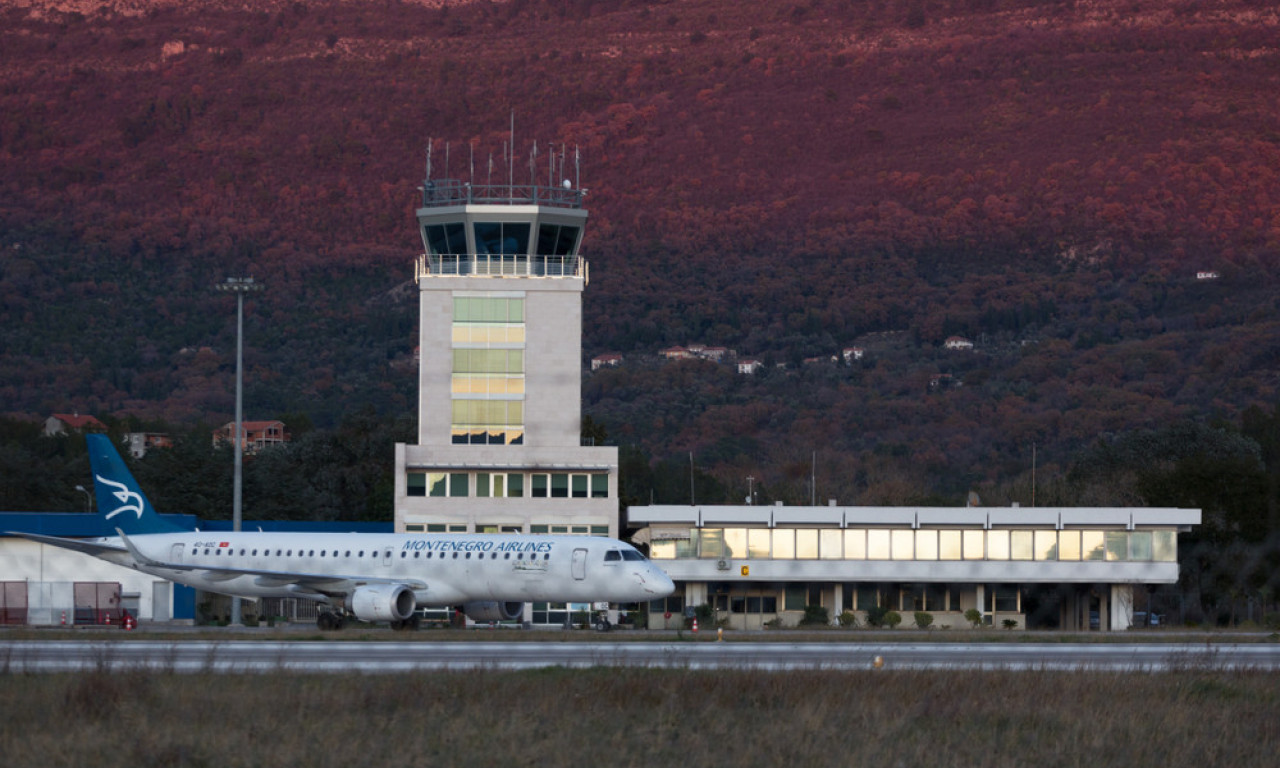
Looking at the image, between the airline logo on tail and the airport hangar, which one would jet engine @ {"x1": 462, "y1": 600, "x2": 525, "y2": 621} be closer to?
the airline logo on tail

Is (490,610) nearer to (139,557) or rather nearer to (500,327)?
(139,557)

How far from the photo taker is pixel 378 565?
60.8 meters

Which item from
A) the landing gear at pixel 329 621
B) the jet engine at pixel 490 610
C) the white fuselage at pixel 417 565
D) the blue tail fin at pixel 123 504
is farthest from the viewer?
the blue tail fin at pixel 123 504

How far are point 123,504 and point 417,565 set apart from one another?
15.1 meters

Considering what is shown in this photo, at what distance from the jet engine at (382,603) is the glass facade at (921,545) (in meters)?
A: 21.5

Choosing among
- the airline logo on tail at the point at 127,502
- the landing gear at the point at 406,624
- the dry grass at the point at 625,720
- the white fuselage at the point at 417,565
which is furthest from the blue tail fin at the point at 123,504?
the dry grass at the point at 625,720

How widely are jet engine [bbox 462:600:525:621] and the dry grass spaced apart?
2802 cm

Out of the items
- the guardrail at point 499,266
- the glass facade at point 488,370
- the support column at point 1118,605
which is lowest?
the support column at point 1118,605

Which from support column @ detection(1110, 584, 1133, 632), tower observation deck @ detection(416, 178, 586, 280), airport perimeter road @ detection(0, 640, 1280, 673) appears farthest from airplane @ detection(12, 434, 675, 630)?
support column @ detection(1110, 584, 1133, 632)

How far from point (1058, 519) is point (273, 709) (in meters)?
57.8

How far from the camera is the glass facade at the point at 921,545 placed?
7769 centimetres

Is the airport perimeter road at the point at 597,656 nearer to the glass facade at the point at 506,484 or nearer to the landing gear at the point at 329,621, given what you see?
the landing gear at the point at 329,621

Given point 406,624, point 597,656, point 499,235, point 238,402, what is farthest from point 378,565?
point 499,235

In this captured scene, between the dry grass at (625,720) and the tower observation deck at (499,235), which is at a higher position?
the tower observation deck at (499,235)
